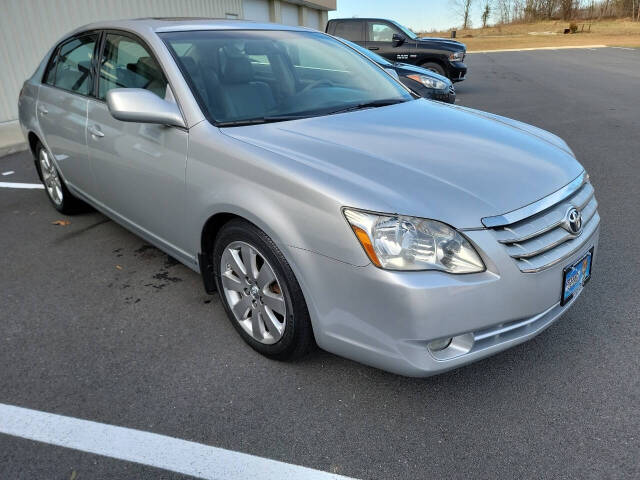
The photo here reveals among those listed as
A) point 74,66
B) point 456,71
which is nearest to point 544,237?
point 74,66

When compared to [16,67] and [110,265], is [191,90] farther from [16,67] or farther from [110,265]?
[16,67]

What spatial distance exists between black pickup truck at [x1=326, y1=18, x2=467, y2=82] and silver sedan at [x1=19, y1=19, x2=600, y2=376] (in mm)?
9486

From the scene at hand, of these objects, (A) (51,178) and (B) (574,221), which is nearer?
(B) (574,221)

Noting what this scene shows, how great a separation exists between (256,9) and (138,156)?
769 inches

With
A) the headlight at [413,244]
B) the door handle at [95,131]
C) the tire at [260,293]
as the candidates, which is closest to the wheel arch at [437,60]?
the door handle at [95,131]

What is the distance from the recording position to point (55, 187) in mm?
4582

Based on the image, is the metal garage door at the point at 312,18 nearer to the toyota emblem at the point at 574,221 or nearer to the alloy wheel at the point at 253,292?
the alloy wheel at the point at 253,292

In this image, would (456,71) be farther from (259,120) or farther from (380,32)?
(259,120)

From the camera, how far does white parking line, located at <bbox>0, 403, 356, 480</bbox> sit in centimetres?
192

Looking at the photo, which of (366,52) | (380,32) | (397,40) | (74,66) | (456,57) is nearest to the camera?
(74,66)

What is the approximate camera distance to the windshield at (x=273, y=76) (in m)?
2.74

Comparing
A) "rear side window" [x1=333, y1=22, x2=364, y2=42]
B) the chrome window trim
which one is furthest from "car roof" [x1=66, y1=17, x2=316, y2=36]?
"rear side window" [x1=333, y1=22, x2=364, y2=42]

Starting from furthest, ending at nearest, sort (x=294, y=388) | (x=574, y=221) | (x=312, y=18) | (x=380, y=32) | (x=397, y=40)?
(x=312, y=18)
(x=380, y=32)
(x=397, y=40)
(x=294, y=388)
(x=574, y=221)

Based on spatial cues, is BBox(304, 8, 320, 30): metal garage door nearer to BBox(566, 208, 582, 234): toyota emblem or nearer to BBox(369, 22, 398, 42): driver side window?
BBox(369, 22, 398, 42): driver side window
